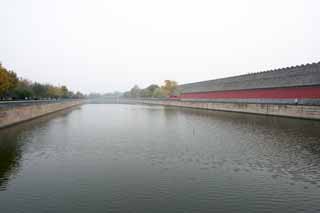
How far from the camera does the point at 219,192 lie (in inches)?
337

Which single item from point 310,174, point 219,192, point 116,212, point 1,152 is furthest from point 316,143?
point 1,152

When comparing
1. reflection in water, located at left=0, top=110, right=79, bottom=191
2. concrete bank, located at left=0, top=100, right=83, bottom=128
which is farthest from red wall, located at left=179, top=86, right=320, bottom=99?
concrete bank, located at left=0, top=100, right=83, bottom=128

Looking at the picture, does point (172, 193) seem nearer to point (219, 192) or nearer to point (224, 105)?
point (219, 192)

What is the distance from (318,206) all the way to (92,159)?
33.0ft

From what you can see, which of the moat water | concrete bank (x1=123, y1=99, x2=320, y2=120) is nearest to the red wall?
concrete bank (x1=123, y1=99, x2=320, y2=120)

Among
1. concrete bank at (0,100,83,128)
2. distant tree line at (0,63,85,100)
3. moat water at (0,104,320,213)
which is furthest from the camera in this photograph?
distant tree line at (0,63,85,100)

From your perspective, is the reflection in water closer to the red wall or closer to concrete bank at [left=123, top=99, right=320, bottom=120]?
concrete bank at [left=123, top=99, right=320, bottom=120]

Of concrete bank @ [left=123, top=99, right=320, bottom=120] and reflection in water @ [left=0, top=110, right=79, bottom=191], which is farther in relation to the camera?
concrete bank @ [left=123, top=99, right=320, bottom=120]

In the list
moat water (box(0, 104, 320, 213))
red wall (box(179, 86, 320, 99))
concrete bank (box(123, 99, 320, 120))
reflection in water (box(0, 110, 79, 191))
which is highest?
red wall (box(179, 86, 320, 99))

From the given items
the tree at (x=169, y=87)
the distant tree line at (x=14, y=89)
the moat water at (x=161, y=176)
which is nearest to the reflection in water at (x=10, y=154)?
the moat water at (x=161, y=176)

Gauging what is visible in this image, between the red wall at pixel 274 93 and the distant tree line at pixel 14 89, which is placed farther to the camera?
the distant tree line at pixel 14 89

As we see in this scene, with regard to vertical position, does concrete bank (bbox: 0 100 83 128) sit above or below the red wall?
below

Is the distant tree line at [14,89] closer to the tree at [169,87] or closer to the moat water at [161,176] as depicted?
the moat water at [161,176]

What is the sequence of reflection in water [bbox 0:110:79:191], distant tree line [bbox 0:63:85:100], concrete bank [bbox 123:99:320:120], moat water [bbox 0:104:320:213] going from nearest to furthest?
moat water [bbox 0:104:320:213] → reflection in water [bbox 0:110:79:191] → concrete bank [bbox 123:99:320:120] → distant tree line [bbox 0:63:85:100]
